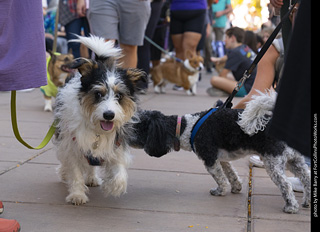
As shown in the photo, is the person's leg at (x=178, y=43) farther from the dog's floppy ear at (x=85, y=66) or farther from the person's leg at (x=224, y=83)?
the dog's floppy ear at (x=85, y=66)

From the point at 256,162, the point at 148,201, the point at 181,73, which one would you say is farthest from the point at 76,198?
the point at 181,73

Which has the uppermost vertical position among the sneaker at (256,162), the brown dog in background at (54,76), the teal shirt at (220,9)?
the sneaker at (256,162)

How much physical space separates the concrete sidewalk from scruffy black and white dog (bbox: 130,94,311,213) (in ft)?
0.69

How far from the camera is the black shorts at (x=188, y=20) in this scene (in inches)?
457

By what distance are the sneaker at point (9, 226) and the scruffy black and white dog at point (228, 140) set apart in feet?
4.56

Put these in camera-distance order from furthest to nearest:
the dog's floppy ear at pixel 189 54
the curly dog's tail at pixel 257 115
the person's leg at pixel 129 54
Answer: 1. the dog's floppy ear at pixel 189 54
2. the person's leg at pixel 129 54
3. the curly dog's tail at pixel 257 115

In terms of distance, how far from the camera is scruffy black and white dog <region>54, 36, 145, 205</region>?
4113 mm

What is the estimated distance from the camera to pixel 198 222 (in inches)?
152

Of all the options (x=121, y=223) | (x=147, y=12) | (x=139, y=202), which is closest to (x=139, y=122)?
(x=139, y=202)

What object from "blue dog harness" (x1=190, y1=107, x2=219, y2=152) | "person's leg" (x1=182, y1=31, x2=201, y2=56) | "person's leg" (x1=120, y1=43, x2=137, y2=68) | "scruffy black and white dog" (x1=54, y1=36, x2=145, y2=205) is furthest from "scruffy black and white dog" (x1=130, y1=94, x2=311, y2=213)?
"person's leg" (x1=182, y1=31, x2=201, y2=56)

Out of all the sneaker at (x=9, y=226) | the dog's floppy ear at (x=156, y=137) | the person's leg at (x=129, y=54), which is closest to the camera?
the sneaker at (x=9, y=226)

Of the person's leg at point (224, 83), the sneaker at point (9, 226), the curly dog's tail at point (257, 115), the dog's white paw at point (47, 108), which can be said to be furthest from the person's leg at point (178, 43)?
the sneaker at point (9, 226)

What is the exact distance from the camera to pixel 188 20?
38.4 feet
